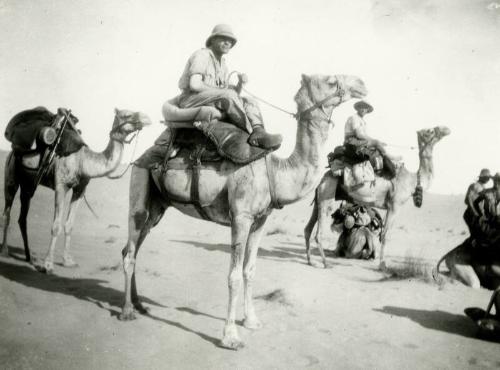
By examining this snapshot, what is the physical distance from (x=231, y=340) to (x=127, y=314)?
1.42 m

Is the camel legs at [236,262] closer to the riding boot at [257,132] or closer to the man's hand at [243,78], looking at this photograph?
the riding boot at [257,132]

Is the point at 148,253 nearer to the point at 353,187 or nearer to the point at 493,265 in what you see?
the point at 353,187

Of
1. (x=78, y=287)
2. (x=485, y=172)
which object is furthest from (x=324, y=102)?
(x=485, y=172)

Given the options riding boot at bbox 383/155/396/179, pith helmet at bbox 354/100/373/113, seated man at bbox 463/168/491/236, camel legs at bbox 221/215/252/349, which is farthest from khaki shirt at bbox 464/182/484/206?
camel legs at bbox 221/215/252/349

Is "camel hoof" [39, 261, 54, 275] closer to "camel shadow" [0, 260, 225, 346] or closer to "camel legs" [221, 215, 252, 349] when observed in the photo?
"camel shadow" [0, 260, 225, 346]

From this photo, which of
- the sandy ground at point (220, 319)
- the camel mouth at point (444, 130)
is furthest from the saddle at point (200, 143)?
the camel mouth at point (444, 130)

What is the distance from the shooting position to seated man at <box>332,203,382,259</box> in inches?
395

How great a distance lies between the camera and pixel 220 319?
496 centimetres

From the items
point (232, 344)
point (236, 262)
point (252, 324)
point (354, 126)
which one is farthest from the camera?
point (354, 126)

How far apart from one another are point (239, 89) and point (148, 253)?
5267 mm

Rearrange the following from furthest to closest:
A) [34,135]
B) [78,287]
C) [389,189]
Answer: [389,189] → [34,135] → [78,287]

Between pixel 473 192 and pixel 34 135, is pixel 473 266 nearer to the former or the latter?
pixel 473 192

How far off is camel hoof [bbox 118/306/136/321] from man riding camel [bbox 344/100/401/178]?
6056mm

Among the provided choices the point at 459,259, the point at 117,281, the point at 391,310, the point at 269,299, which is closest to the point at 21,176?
the point at 117,281
